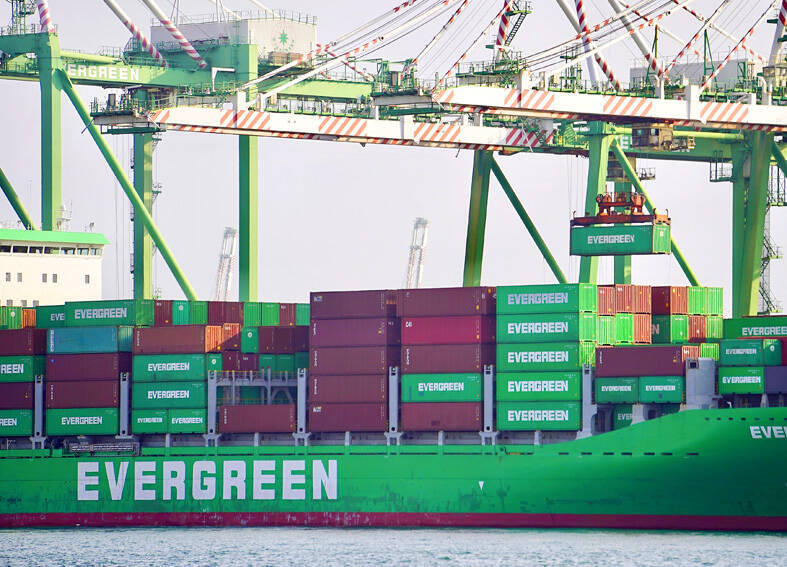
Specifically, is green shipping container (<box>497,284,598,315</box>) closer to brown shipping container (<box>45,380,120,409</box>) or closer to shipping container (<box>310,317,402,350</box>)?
shipping container (<box>310,317,402,350</box>)

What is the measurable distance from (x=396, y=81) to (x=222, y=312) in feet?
35.2

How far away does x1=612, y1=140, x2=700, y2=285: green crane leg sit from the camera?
6794cm

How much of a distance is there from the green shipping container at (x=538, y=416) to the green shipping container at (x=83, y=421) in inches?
486

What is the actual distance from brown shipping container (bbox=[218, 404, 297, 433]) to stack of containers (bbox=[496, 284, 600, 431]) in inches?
260

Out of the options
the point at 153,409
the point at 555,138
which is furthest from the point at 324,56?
the point at 153,409

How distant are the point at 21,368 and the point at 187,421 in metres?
5.84

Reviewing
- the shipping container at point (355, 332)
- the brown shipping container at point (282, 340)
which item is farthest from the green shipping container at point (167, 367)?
the shipping container at point (355, 332)

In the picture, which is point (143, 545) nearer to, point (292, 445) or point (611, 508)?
point (292, 445)

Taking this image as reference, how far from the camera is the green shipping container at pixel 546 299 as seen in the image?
57.2 m

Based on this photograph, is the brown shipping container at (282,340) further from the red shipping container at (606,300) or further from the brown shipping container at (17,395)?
the red shipping container at (606,300)

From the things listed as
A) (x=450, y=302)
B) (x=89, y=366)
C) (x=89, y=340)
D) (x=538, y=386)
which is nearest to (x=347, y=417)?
(x=450, y=302)

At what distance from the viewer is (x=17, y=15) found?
69250 mm

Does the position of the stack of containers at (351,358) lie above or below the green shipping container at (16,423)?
above

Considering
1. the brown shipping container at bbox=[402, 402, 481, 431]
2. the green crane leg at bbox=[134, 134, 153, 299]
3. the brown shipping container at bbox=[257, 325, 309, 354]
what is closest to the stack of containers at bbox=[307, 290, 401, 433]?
the brown shipping container at bbox=[402, 402, 481, 431]
